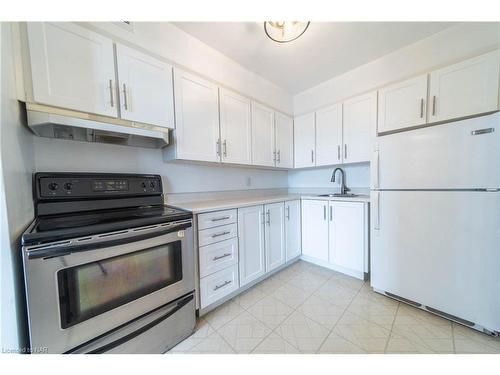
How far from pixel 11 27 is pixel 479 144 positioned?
2.89 meters

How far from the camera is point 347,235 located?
210cm

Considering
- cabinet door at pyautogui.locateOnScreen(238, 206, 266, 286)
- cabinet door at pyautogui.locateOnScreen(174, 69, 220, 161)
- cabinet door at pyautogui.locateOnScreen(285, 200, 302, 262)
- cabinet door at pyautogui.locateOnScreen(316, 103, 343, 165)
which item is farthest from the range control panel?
cabinet door at pyautogui.locateOnScreen(316, 103, 343, 165)

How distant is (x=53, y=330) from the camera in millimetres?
850

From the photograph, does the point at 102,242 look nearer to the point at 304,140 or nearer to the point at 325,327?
the point at 325,327

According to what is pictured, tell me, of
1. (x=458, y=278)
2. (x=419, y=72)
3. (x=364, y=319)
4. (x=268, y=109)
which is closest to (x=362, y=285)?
(x=364, y=319)


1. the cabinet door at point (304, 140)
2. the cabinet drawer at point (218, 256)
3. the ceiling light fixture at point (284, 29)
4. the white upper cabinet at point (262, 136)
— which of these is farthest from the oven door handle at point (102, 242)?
the cabinet door at point (304, 140)

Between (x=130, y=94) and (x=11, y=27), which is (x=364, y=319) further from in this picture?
(x=11, y=27)

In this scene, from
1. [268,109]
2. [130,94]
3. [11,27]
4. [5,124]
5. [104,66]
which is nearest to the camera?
[5,124]

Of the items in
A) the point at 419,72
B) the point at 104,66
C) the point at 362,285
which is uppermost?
the point at 419,72

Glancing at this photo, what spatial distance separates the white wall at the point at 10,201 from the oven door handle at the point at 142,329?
323 millimetres

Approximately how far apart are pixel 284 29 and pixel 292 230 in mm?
2065

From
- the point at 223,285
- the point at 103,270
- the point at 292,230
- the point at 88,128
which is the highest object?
the point at 88,128

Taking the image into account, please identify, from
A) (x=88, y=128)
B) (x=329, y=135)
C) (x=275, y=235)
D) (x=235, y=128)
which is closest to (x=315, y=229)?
(x=275, y=235)

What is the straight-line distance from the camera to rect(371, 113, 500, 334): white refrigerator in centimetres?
125
